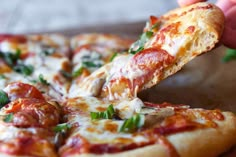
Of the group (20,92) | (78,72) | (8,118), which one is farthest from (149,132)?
(78,72)

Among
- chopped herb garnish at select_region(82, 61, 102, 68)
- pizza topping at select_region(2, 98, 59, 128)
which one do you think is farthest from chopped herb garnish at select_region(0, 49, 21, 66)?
pizza topping at select_region(2, 98, 59, 128)

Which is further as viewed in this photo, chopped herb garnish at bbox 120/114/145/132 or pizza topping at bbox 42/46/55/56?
pizza topping at bbox 42/46/55/56

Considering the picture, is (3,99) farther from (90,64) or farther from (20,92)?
(90,64)

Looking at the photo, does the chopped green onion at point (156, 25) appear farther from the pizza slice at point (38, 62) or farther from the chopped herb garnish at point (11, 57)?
the chopped herb garnish at point (11, 57)

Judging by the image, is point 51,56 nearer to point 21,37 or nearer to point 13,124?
point 21,37

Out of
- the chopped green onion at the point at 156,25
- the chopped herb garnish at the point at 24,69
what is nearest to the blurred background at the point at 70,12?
the chopped herb garnish at the point at 24,69

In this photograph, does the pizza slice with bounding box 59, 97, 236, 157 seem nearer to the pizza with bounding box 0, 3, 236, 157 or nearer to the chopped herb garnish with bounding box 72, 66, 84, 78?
the pizza with bounding box 0, 3, 236, 157

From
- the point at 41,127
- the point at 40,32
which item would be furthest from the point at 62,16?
the point at 41,127
